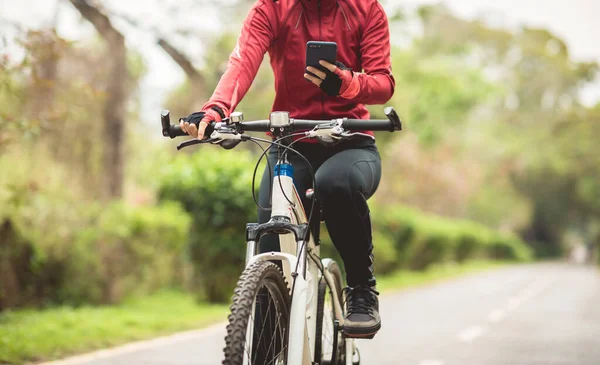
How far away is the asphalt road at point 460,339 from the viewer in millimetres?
7488

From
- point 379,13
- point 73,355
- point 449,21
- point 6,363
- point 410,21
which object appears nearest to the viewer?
point 379,13

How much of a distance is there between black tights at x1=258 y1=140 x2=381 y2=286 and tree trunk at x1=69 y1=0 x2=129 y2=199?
8.78m

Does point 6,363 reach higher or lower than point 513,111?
lower

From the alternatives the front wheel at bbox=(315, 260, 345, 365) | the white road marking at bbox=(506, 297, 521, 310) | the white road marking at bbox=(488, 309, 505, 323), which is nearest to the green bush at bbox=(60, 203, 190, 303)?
the white road marking at bbox=(488, 309, 505, 323)

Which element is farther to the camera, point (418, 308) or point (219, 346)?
point (418, 308)

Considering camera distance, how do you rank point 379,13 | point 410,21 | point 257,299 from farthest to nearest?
point 410,21 → point 379,13 → point 257,299

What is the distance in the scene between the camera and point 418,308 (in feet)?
46.0

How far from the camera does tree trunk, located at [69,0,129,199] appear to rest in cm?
1253

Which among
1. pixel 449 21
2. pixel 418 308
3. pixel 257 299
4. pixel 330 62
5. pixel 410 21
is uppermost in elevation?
pixel 449 21

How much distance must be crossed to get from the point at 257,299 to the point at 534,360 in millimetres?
5105

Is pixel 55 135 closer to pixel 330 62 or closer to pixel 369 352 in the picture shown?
pixel 369 352

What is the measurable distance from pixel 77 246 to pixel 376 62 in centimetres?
701

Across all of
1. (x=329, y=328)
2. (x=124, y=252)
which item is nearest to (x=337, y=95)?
(x=329, y=328)

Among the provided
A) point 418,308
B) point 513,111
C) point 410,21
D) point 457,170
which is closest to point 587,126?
point 513,111
